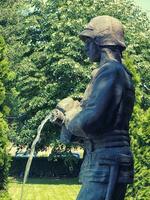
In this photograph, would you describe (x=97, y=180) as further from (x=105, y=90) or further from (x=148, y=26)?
(x=148, y=26)

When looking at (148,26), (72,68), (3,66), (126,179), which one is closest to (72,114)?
(126,179)

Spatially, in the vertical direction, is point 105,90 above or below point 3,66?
above

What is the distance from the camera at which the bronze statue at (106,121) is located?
473 cm

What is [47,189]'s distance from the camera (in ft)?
93.0

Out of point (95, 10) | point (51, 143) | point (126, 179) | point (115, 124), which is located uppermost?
point (115, 124)

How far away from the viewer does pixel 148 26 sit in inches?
1366

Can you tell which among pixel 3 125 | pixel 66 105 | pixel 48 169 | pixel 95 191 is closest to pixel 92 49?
pixel 66 105

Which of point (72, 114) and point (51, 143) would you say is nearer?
point (72, 114)

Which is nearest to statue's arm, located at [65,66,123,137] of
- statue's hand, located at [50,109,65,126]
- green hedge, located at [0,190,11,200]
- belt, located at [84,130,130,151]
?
belt, located at [84,130,130,151]

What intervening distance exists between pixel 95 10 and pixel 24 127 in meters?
7.40

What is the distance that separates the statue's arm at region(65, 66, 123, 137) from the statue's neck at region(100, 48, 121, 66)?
0.62 feet

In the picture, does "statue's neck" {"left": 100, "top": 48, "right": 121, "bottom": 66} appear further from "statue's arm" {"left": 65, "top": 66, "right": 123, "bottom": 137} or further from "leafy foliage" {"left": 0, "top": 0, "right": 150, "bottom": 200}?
"leafy foliage" {"left": 0, "top": 0, "right": 150, "bottom": 200}

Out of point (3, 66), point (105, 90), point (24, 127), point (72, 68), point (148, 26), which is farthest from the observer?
point (148, 26)

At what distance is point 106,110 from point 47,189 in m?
24.0
